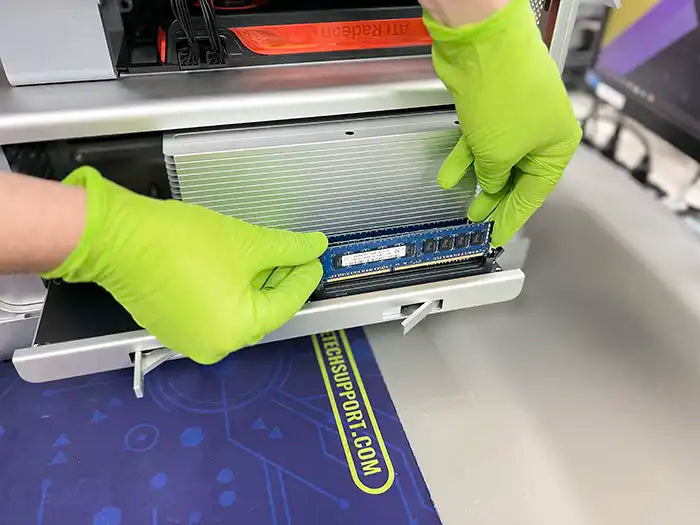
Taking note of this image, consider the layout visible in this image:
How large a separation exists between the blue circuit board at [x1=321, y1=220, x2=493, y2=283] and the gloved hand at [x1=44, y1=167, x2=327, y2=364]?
0.07 meters

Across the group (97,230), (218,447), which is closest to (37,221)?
(97,230)

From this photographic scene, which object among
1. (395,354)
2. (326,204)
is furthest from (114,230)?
(395,354)

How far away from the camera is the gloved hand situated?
585mm

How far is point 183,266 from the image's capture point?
0.61 m

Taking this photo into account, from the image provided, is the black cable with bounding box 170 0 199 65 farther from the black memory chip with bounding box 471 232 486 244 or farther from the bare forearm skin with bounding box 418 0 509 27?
the black memory chip with bounding box 471 232 486 244

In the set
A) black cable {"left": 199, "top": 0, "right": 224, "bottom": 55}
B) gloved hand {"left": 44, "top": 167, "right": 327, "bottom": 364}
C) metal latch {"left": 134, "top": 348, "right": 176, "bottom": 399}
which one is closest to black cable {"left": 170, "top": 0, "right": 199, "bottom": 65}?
black cable {"left": 199, "top": 0, "right": 224, "bottom": 55}

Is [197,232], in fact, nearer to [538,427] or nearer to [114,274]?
[114,274]

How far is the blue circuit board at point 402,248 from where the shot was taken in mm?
752

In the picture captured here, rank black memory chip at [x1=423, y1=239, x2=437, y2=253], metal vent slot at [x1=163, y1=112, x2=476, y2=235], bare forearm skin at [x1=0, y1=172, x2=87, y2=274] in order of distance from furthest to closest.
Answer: black memory chip at [x1=423, y1=239, x2=437, y2=253] → metal vent slot at [x1=163, y1=112, x2=476, y2=235] → bare forearm skin at [x1=0, y1=172, x2=87, y2=274]

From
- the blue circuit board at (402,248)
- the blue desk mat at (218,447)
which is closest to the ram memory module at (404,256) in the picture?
the blue circuit board at (402,248)

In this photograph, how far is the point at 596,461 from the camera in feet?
2.60

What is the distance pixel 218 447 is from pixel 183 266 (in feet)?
1.00

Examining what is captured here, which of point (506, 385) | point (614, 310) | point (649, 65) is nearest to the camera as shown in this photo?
point (506, 385)

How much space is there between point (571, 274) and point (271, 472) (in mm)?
652
